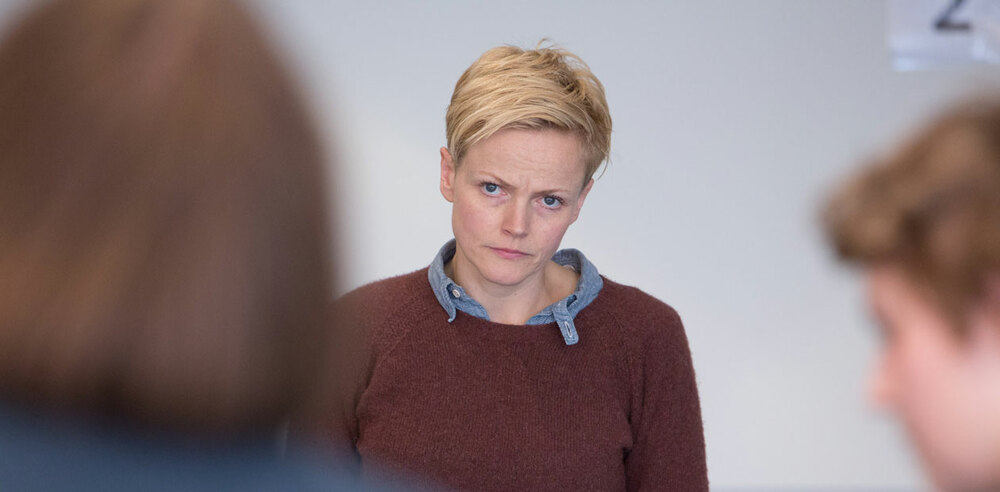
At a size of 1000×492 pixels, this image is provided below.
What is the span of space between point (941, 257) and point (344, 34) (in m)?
2.88

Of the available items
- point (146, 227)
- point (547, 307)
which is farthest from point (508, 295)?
point (146, 227)

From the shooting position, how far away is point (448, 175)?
1.74 metres

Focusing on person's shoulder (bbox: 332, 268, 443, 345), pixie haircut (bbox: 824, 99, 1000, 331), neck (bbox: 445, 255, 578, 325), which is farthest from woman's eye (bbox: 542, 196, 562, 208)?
pixie haircut (bbox: 824, 99, 1000, 331)

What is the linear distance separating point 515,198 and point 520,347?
26 cm

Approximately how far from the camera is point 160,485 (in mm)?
552

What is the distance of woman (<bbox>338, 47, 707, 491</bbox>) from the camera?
159cm

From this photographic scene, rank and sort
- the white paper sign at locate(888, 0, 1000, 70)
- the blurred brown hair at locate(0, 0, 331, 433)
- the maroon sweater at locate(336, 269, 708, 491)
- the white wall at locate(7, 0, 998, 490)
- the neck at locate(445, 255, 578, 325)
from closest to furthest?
1. the blurred brown hair at locate(0, 0, 331, 433)
2. the maroon sweater at locate(336, 269, 708, 491)
3. the neck at locate(445, 255, 578, 325)
4. the white paper sign at locate(888, 0, 1000, 70)
5. the white wall at locate(7, 0, 998, 490)

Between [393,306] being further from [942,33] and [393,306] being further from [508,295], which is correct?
[942,33]

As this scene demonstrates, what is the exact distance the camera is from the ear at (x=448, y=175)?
172cm

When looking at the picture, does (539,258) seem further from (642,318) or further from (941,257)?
(941,257)

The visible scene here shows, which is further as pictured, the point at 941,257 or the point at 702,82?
the point at 702,82

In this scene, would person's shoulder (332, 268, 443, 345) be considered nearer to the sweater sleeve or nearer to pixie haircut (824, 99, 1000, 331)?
the sweater sleeve

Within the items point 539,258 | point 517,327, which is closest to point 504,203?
point 539,258

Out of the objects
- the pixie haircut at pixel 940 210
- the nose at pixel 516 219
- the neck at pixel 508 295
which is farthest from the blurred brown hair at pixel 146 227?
the neck at pixel 508 295
